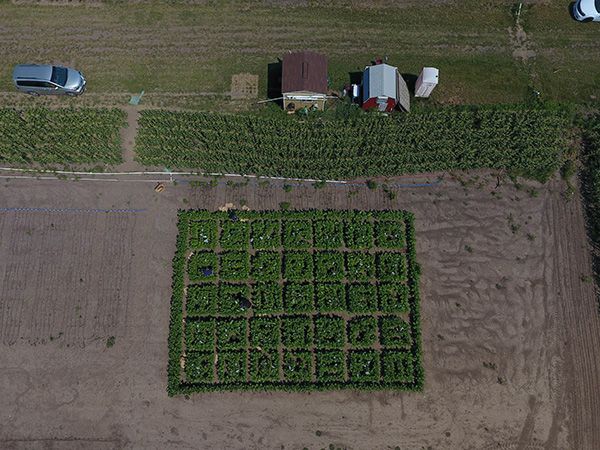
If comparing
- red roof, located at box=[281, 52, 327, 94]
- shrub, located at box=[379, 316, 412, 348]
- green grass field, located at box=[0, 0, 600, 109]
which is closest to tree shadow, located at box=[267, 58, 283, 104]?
green grass field, located at box=[0, 0, 600, 109]

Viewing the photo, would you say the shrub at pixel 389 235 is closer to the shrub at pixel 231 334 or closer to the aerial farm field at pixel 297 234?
the aerial farm field at pixel 297 234

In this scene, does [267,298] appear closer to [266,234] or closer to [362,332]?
[266,234]

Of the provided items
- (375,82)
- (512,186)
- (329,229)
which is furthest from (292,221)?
(512,186)

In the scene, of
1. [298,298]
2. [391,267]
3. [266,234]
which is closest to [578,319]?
[391,267]

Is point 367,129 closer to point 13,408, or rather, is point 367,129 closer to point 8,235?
point 8,235

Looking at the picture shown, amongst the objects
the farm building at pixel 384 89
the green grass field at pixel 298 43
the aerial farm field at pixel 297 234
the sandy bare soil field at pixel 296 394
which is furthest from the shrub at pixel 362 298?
the green grass field at pixel 298 43

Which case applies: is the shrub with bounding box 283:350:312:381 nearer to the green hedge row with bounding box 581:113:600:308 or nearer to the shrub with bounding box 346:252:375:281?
the shrub with bounding box 346:252:375:281
